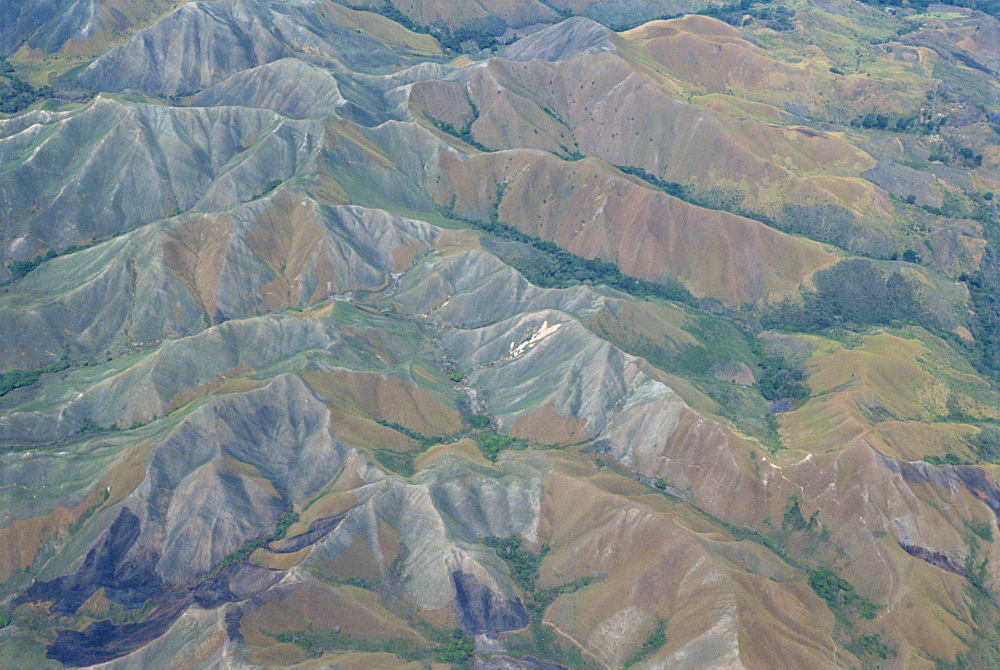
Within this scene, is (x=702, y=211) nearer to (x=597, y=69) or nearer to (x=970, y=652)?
(x=597, y=69)

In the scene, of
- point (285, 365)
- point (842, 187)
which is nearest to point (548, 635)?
point (285, 365)

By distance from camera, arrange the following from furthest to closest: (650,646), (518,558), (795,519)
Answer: (795,519), (518,558), (650,646)

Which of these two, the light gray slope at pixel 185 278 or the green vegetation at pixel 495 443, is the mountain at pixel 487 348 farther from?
the green vegetation at pixel 495 443

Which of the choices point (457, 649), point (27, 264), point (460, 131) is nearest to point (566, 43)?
point (460, 131)

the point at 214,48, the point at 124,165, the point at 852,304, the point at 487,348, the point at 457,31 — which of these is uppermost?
the point at 214,48

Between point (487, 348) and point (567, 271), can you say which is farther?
point (567, 271)

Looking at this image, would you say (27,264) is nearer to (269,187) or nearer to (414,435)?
(269,187)

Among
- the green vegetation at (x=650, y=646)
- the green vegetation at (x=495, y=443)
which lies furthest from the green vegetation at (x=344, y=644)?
the green vegetation at (x=495, y=443)

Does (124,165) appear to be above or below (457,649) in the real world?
above

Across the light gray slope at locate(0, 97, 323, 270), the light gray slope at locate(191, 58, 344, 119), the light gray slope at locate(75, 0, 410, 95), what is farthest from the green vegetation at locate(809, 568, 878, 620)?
the light gray slope at locate(75, 0, 410, 95)
